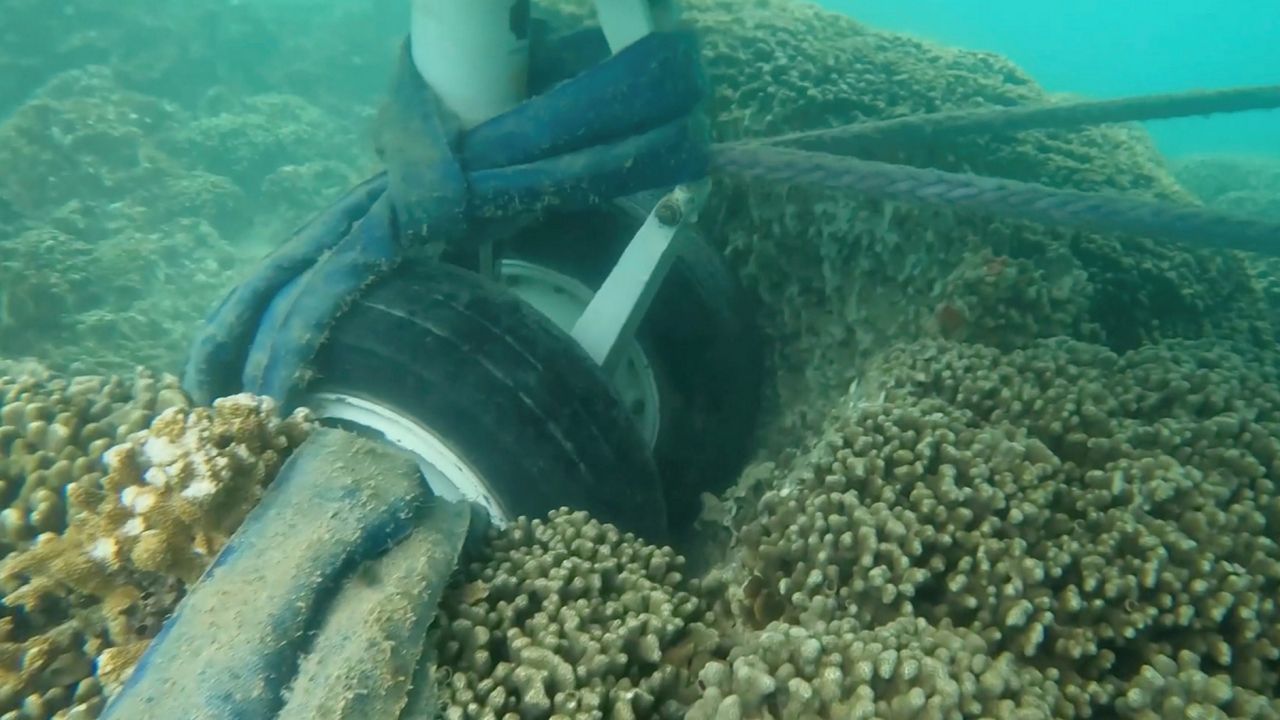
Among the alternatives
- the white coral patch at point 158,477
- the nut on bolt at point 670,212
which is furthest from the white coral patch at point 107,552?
the nut on bolt at point 670,212

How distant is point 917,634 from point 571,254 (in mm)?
2074

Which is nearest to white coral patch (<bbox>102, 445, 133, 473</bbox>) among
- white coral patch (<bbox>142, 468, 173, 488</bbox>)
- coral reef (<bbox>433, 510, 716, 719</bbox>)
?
white coral patch (<bbox>142, 468, 173, 488</bbox>)

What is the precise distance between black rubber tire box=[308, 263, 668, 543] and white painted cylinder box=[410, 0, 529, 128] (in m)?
0.80

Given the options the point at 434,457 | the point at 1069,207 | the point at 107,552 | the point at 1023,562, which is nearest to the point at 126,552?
the point at 107,552

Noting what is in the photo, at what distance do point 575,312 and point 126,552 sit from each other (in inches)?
74.1

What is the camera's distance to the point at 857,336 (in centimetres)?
372

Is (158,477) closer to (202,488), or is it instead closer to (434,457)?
(202,488)

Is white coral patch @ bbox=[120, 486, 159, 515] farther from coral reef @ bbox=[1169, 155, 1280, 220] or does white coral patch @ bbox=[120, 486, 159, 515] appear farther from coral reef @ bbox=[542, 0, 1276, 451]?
coral reef @ bbox=[1169, 155, 1280, 220]

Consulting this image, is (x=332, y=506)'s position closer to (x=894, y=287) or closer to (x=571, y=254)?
(x=571, y=254)

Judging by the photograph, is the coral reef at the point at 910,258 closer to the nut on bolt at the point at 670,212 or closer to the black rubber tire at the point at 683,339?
the black rubber tire at the point at 683,339

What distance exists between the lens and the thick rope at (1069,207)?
2770 millimetres

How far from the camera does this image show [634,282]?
2.95 metres

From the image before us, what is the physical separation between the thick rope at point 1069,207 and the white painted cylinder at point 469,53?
1334 millimetres

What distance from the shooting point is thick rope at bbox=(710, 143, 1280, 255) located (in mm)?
2770
